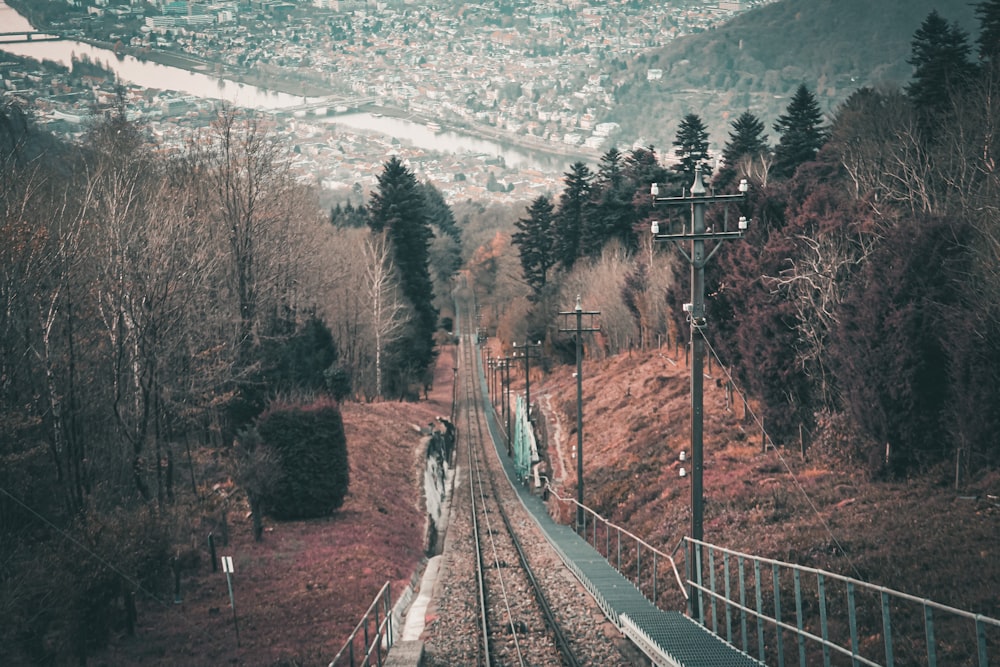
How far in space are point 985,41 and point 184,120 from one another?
103m

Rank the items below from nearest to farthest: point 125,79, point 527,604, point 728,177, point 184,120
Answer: point 527,604
point 728,177
point 184,120
point 125,79

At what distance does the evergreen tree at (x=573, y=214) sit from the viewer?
87.1m

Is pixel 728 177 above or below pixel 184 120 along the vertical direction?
below

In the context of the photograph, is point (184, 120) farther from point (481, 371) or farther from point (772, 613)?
point (772, 613)

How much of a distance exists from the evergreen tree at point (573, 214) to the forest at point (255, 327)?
107 ft

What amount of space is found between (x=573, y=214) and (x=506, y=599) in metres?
68.0

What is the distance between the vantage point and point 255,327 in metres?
41.9

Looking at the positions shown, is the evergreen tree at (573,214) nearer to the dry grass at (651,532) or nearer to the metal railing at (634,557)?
the dry grass at (651,532)

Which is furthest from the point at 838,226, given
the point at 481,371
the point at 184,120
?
the point at 184,120

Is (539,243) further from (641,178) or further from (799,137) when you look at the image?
(799,137)

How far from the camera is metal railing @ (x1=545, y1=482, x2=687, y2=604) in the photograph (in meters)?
20.0

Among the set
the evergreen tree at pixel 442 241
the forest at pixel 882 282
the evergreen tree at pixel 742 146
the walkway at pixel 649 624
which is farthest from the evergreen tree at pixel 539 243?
the walkway at pixel 649 624

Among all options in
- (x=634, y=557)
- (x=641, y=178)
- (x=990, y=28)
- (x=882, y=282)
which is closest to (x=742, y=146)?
(x=641, y=178)

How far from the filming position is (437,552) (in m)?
33.7
